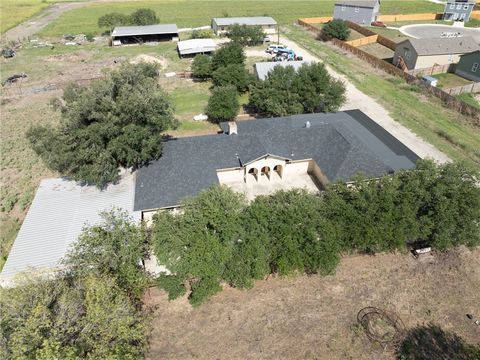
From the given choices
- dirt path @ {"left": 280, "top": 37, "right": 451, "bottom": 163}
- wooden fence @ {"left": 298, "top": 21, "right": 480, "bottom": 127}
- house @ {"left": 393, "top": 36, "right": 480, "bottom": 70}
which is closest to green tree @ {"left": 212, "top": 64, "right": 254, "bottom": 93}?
dirt path @ {"left": 280, "top": 37, "right": 451, "bottom": 163}

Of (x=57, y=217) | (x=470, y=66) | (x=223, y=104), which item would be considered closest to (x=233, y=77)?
(x=223, y=104)

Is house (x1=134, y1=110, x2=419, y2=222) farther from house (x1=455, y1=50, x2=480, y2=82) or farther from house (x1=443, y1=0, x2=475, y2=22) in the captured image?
house (x1=443, y1=0, x2=475, y2=22)

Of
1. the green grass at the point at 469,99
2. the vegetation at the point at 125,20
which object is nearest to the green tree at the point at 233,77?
the green grass at the point at 469,99

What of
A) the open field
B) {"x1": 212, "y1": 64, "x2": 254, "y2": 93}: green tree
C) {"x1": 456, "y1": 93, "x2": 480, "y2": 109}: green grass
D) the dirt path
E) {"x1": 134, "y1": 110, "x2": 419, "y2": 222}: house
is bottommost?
the open field

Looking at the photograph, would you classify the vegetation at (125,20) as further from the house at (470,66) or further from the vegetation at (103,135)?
the house at (470,66)

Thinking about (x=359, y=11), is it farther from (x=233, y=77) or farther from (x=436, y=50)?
(x=233, y=77)

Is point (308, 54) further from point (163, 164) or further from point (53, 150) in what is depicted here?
point (53, 150)

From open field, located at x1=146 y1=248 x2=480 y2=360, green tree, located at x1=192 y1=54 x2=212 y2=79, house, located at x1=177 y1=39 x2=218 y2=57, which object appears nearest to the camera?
open field, located at x1=146 y1=248 x2=480 y2=360
